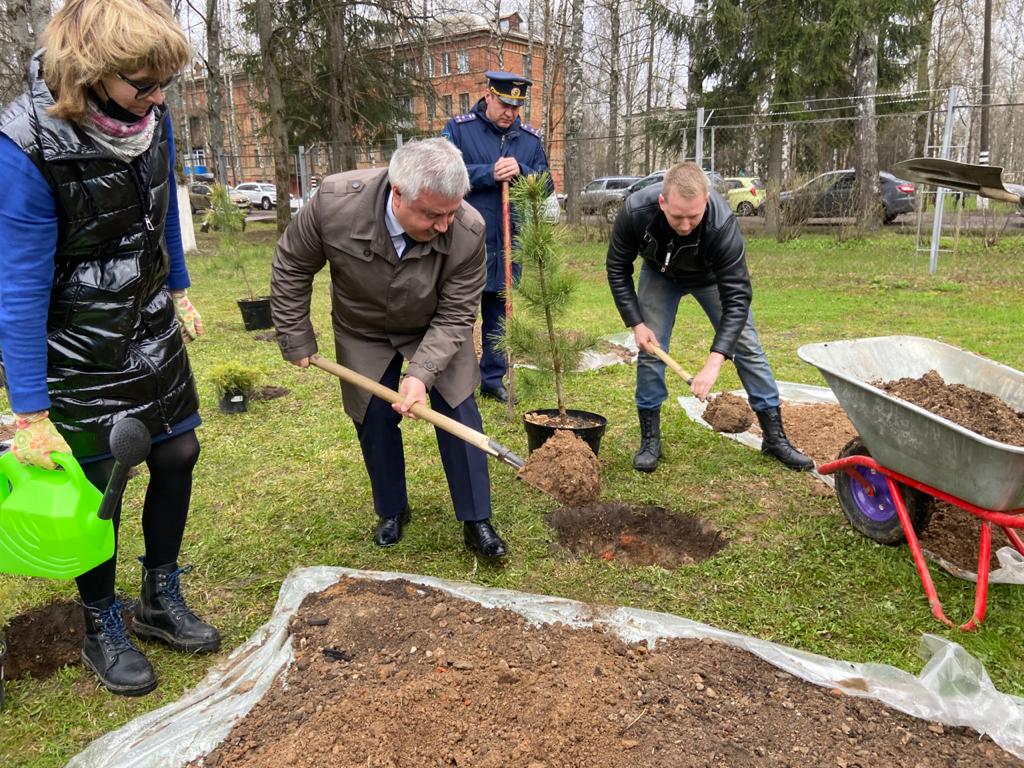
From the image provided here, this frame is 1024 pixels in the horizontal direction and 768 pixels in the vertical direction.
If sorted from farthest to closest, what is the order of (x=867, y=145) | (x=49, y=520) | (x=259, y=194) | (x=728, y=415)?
(x=259, y=194) < (x=867, y=145) < (x=728, y=415) < (x=49, y=520)

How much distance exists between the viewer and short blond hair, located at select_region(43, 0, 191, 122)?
1596 mm

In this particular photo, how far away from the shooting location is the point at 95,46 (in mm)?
1595

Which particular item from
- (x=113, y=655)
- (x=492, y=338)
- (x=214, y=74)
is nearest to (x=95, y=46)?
(x=113, y=655)

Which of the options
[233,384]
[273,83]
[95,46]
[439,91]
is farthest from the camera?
[439,91]

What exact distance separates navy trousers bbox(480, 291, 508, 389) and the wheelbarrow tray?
1961 mm

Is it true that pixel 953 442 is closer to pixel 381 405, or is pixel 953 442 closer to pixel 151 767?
pixel 381 405

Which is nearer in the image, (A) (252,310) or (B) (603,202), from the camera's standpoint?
(A) (252,310)

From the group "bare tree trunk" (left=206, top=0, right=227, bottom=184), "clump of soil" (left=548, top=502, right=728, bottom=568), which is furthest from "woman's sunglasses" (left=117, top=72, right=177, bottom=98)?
"bare tree trunk" (left=206, top=0, right=227, bottom=184)

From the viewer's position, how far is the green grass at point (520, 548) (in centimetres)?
224

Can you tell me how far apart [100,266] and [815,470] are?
3.07 m

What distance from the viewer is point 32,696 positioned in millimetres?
2166

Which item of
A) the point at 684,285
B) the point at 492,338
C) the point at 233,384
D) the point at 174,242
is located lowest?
the point at 233,384

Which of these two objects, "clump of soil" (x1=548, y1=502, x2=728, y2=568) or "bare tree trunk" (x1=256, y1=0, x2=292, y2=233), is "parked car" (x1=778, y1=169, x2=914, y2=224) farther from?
"clump of soil" (x1=548, y1=502, x2=728, y2=568)

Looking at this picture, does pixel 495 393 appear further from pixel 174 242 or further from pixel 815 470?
pixel 174 242
